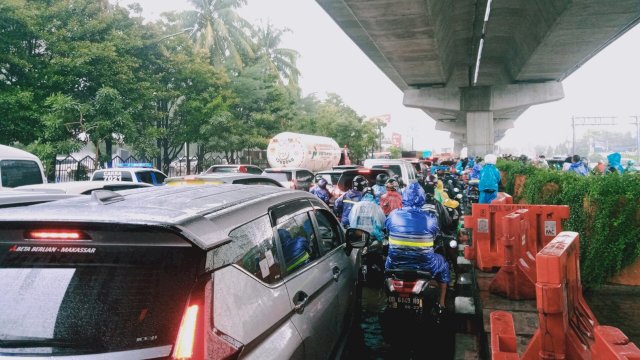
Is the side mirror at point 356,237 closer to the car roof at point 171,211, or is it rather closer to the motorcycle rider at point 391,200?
the car roof at point 171,211

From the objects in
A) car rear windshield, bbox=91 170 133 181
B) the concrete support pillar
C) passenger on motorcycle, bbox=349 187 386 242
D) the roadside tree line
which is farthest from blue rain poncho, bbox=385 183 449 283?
the concrete support pillar

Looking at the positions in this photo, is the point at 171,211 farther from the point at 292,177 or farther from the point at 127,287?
the point at 292,177

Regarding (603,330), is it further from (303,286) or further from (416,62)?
(416,62)

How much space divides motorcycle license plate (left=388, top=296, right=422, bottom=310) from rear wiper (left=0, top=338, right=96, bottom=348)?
3.43 m

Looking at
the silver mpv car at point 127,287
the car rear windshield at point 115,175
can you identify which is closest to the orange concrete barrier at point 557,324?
the silver mpv car at point 127,287

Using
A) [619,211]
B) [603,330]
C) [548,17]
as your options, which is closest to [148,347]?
[603,330]

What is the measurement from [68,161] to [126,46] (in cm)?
564

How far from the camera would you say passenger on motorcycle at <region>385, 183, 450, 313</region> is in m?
4.98

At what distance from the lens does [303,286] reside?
281cm

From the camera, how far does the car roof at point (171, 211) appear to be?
6.35 feet

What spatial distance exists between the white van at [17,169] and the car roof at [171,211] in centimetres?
632

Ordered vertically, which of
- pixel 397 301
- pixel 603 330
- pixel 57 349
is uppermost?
pixel 57 349

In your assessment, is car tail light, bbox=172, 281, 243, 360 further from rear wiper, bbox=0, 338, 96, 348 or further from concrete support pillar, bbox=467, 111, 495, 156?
concrete support pillar, bbox=467, 111, 495, 156

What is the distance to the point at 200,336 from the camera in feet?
5.96
